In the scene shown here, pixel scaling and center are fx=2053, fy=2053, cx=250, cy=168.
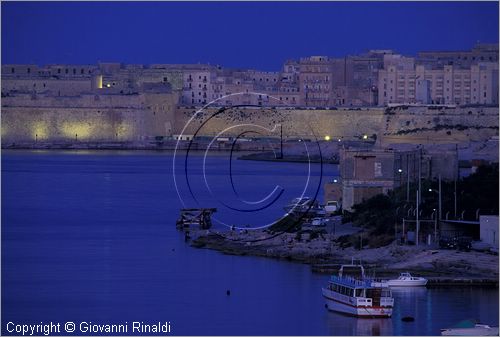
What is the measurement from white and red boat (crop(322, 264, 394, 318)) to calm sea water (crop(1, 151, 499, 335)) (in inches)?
2.9

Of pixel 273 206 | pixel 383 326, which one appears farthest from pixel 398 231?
pixel 273 206

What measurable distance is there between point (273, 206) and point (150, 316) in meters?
9.81

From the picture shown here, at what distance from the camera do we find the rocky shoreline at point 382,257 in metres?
13.8

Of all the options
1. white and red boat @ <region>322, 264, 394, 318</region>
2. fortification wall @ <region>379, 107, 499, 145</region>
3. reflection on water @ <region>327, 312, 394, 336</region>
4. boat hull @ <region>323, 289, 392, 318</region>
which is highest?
fortification wall @ <region>379, 107, 499, 145</region>

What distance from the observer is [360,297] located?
12.5 m

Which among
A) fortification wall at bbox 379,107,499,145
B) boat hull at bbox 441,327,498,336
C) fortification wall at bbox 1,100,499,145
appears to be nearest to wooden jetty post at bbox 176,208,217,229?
boat hull at bbox 441,327,498,336

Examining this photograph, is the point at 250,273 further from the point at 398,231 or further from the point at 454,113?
the point at 454,113

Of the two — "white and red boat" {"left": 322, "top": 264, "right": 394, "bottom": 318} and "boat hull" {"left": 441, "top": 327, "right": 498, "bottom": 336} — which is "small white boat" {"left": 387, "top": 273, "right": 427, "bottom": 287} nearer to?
"white and red boat" {"left": 322, "top": 264, "right": 394, "bottom": 318}

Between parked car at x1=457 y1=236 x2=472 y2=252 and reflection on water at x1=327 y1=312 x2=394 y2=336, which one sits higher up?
parked car at x1=457 y1=236 x2=472 y2=252

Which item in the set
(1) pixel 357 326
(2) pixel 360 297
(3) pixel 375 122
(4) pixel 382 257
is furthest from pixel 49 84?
(1) pixel 357 326

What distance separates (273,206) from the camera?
22.3 m

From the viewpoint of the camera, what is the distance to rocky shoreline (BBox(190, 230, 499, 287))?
13812 millimetres

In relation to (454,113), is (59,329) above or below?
below

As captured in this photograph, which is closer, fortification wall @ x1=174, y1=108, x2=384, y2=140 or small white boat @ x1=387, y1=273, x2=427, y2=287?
small white boat @ x1=387, y1=273, x2=427, y2=287
